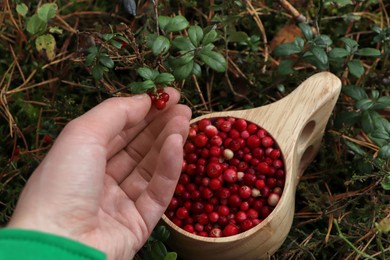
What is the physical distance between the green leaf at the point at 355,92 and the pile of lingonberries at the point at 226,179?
37 cm

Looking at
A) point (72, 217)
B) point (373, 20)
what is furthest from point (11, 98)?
point (373, 20)

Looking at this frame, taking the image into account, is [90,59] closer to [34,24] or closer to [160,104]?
[160,104]

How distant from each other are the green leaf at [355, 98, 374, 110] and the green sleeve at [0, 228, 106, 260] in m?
1.12

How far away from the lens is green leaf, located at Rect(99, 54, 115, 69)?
6.09 ft

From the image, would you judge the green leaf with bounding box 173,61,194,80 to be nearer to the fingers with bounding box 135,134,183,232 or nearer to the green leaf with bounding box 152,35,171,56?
the green leaf with bounding box 152,35,171,56

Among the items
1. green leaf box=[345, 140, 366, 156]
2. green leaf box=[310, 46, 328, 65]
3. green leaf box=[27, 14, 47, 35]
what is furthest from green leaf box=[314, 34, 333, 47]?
green leaf box=[27, 14, 47, 35]

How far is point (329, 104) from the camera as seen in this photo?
204cm

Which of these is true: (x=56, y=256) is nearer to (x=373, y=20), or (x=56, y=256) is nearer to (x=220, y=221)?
(x=220, y=221)

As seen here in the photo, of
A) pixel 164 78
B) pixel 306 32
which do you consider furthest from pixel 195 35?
pixel 306 32

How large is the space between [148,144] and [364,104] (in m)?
0.78

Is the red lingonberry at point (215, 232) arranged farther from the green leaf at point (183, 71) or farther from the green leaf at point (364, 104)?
the green leaf at point (364, 104)

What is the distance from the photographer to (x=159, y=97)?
1.83 metres

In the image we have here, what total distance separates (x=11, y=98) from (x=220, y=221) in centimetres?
107

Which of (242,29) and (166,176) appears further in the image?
(242,29)
